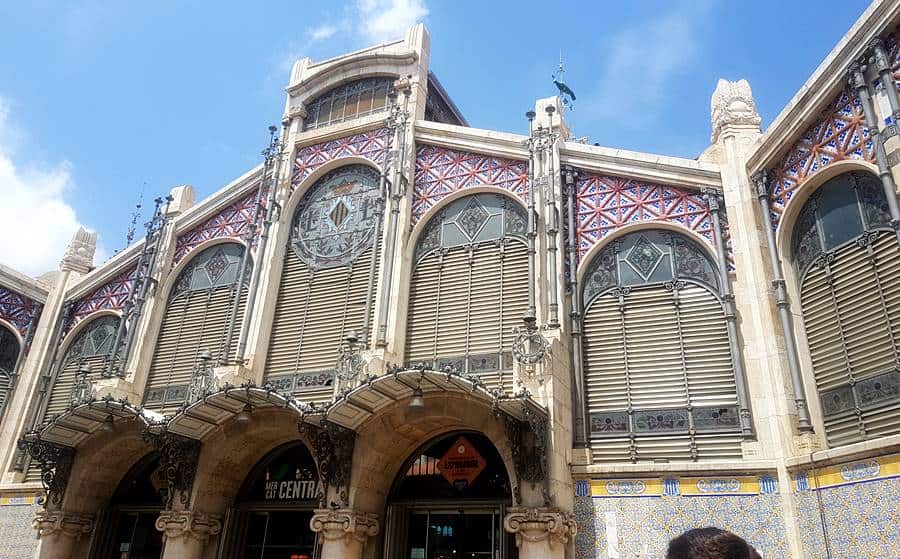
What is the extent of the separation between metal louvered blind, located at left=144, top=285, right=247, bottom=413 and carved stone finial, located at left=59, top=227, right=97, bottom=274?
4.41m

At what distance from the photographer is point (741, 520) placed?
10.7m

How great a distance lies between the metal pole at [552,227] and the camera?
12.9 meters

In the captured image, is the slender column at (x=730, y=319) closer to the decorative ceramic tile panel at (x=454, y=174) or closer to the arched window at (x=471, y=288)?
the arched window at (x=471, y=288)

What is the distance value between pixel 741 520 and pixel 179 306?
46.1ft

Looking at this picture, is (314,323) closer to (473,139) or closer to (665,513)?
(473,139)

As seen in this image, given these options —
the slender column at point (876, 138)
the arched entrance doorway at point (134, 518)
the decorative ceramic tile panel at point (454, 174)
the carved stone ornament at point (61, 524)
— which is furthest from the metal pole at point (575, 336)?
the carved stone ornament at point (61, 524)

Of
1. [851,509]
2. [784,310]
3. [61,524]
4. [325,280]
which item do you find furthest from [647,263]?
[61,524]

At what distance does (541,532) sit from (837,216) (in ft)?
23.4

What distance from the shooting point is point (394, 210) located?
15625 millimetres

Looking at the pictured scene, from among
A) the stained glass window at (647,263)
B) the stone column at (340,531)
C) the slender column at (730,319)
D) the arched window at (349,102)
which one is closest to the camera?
the slender column at (730,319)

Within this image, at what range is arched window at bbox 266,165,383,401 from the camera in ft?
49.5

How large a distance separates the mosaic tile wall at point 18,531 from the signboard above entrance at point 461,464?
10291mm

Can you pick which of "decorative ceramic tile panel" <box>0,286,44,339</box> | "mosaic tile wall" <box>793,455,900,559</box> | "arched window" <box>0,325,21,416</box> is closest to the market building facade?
"mosaic tile wall" <box>793,455,900,559</box>

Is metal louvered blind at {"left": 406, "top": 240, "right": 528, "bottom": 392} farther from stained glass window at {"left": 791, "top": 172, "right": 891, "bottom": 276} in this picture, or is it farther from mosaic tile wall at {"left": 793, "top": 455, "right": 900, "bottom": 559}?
mosaic tile wall at {"left": 793, "top": 455, "right": 900, "bottom": 559}
